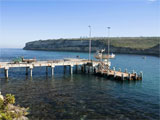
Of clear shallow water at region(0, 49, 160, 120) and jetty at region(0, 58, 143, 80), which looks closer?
clear shallow water at region(0, 49, 160, 120)

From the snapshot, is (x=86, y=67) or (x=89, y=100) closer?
(x=89, y=100)

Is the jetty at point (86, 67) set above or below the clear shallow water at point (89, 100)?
above

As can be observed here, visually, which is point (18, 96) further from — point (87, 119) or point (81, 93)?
point (87, 119)

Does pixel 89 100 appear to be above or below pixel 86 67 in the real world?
below

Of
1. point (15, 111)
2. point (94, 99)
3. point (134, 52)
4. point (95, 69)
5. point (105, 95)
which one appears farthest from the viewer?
point (134, 52)

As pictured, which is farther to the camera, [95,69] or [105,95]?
[95,69]

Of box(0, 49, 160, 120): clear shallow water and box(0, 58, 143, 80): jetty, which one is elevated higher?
box(0, 58, 143, 80): jetty

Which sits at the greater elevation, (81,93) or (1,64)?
(1,64)

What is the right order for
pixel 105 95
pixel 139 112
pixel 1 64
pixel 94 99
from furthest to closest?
pixel 1 64
pixel 105 95
pixel 94 99
pixel 139 112

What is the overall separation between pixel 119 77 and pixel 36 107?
2425 centimetres

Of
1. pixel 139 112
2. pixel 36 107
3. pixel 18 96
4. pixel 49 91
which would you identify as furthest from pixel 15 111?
pixel 139 112

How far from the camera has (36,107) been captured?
987 inches

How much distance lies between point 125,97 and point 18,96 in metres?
17.9

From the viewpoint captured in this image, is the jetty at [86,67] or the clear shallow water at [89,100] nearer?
the clear shallow water at [89,100]
